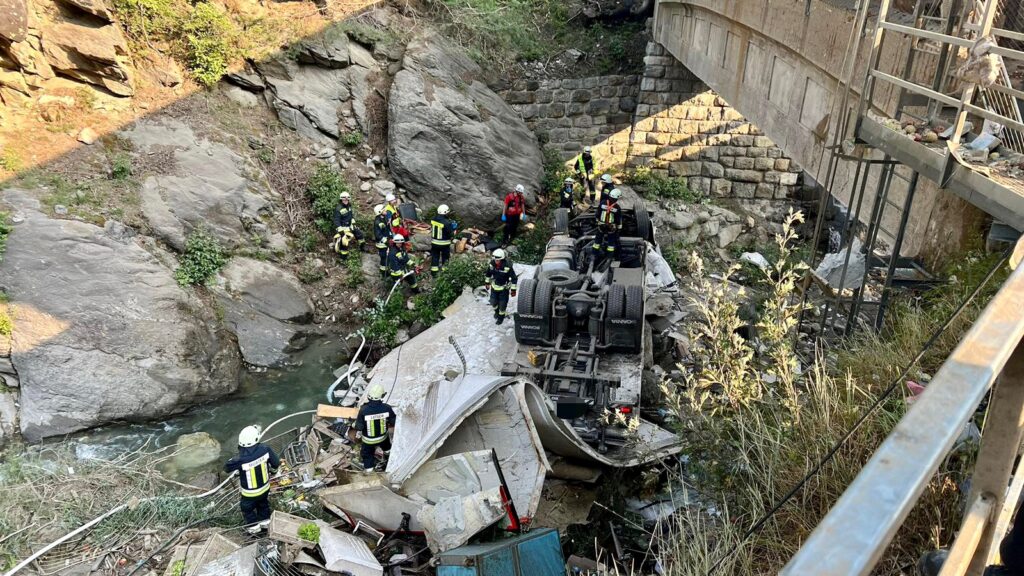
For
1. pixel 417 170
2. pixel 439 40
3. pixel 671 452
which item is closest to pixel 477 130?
pixel 417 170

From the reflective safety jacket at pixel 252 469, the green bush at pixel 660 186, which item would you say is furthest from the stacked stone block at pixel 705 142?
the reflective safety jacket at pixel 252 469

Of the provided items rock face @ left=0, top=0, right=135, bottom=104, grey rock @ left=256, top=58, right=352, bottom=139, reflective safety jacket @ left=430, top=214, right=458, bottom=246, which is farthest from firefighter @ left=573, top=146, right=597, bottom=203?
rock face @ left=0, top=0, right=135, bottom=104

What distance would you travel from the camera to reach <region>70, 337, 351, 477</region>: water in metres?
8.59

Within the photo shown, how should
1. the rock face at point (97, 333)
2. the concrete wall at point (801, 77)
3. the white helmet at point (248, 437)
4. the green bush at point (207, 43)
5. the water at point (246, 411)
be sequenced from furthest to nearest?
the green bush at point (207, 43) < the rock face at point (97, 333) < the water at point (246, 411) < the white helmet at point (248, 437) < the concrete wall at point (801, 77)

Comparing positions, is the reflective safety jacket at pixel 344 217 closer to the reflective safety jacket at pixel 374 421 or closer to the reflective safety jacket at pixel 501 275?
the reflective safety jacket at pixel 501 275

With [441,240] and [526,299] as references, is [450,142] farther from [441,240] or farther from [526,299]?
[526,299]

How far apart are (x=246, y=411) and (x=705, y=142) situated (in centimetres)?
1258

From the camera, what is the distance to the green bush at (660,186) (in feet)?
54.4

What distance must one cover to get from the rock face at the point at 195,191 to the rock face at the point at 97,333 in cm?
87

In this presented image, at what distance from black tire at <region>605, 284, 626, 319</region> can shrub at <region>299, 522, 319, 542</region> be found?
14.6 ft

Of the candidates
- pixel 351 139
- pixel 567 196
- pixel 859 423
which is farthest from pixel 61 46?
pixel 859 423

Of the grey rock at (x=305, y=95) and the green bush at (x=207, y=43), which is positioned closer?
the green bush at (x=207, y=43)

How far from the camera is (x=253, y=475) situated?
625 cm

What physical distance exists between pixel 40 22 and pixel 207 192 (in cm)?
406
